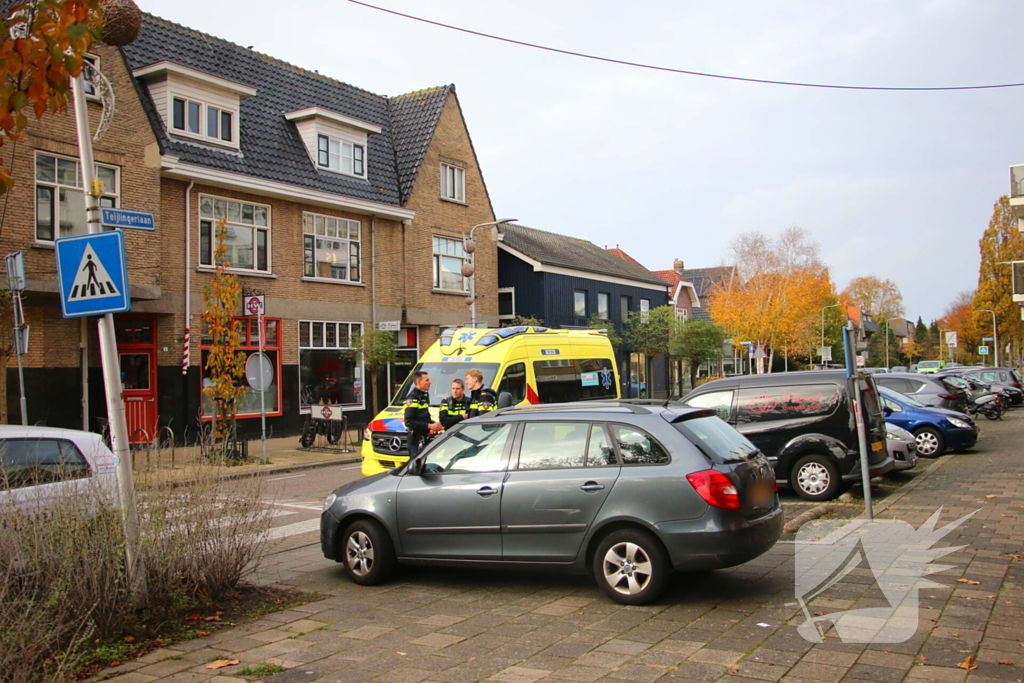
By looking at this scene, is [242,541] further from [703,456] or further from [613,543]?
[703,456]

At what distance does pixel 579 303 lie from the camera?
37.7m

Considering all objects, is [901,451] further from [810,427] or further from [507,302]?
[507,302]

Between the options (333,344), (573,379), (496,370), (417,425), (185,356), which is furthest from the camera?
(333,344)

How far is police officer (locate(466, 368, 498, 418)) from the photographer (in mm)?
11307

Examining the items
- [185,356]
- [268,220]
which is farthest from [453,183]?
[185,356]

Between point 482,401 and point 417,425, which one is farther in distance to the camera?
point 482,401

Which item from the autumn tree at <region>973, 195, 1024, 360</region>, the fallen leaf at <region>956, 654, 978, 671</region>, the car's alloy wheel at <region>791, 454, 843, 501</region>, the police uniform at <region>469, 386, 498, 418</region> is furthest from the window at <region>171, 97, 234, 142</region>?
the autumn tree at <region>973, 195, 1024, 360</region>

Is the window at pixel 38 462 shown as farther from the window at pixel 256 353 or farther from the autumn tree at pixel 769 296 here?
the autumn tree at pixel 769 296

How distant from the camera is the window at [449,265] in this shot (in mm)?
28406

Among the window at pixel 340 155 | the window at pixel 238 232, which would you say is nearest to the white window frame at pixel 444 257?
the window at pixel 340 155

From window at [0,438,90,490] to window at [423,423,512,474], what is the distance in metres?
2.77

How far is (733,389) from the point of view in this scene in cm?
1243

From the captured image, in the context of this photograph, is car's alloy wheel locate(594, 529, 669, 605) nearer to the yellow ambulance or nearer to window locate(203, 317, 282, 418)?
the yellow ambulance

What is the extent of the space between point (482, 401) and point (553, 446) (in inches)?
201
